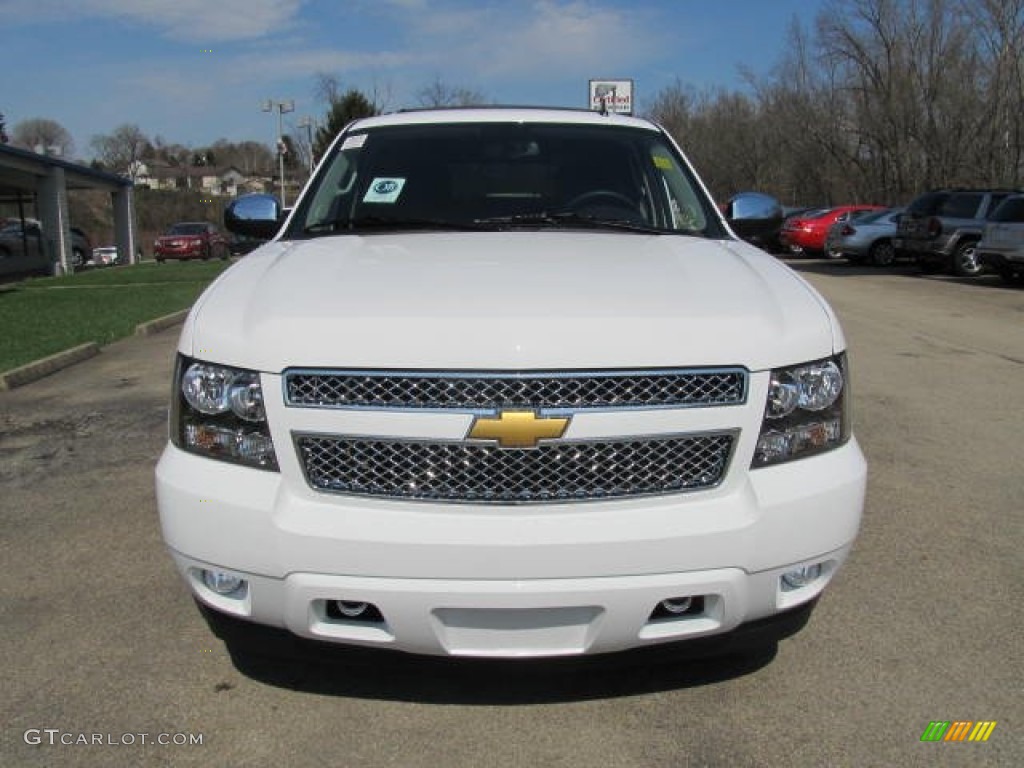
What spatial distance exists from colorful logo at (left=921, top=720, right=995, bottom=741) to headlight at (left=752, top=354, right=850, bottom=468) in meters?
0.84

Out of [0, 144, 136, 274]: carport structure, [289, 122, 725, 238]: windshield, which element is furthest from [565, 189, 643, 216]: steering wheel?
[0, 144, 136, 274]: carport structure

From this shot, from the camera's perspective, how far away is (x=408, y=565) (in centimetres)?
225

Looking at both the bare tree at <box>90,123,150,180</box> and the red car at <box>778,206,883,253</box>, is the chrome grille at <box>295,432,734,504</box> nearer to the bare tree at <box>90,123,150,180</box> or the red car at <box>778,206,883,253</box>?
the red car at <box>778,206,883,253</box>

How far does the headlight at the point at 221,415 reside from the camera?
239 cm

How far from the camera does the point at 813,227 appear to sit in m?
26.6

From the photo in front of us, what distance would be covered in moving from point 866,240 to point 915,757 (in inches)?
889

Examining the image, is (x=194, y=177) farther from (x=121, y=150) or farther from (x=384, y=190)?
(x=384, y=190)

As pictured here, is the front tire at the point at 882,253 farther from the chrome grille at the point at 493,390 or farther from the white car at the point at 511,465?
the chrome grille at the point at 493,390

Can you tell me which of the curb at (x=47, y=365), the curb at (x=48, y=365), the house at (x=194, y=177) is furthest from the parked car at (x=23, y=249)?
the house at (x=194, y=177)

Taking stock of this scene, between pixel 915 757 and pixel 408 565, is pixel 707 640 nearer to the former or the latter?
pixel 915 757

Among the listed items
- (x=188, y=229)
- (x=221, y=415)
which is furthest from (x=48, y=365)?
(x=188, y=229)

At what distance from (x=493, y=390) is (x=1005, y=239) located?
16.2 metres

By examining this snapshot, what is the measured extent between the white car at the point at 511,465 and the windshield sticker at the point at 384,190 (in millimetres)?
1290

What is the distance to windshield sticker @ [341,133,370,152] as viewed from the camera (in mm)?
4152
